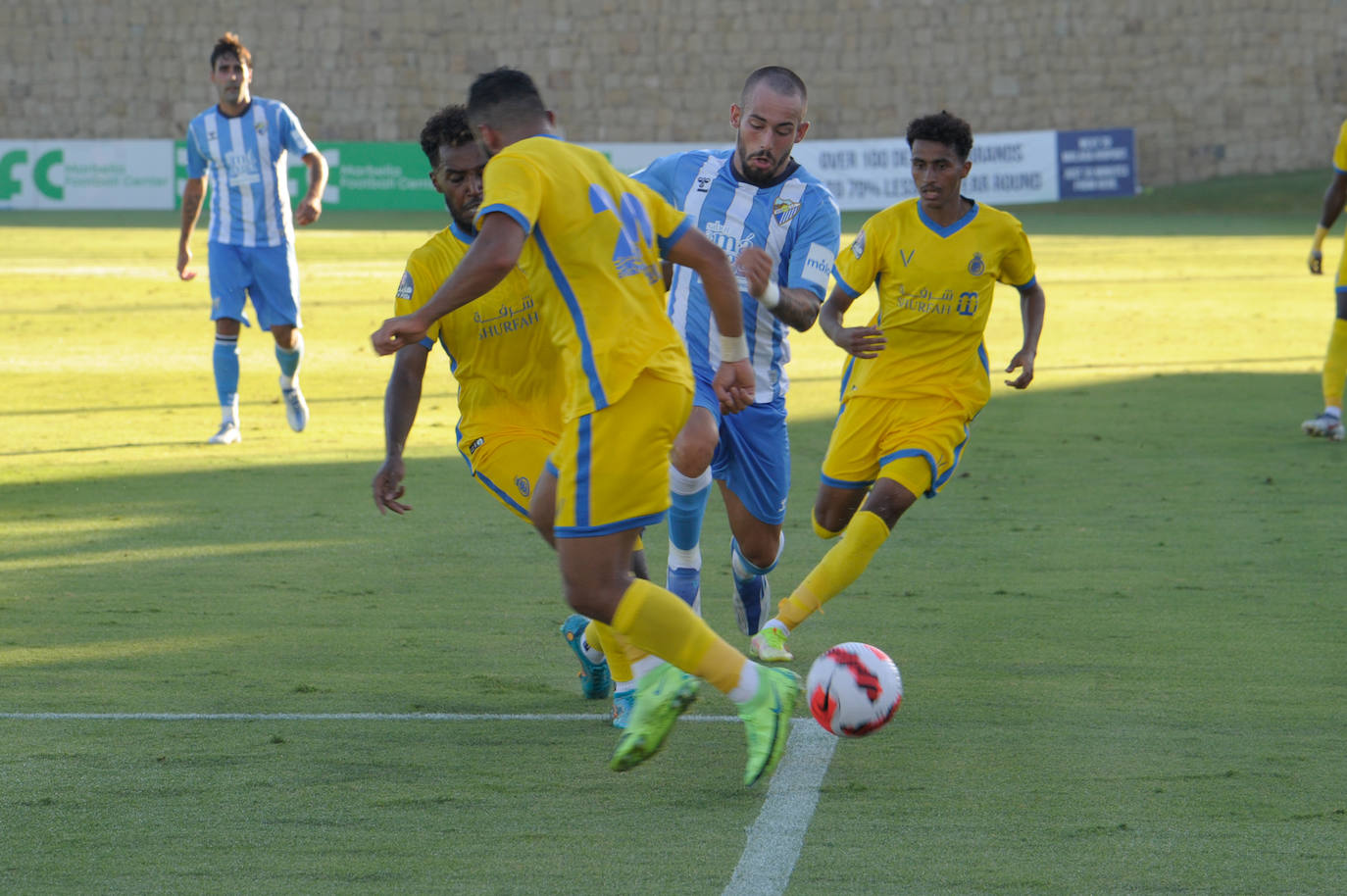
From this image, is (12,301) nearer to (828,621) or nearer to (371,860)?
(828,621)

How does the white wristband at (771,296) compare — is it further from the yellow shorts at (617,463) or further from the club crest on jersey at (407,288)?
the club crest on jersey at (407,288)

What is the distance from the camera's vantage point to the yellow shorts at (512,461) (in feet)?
16.8

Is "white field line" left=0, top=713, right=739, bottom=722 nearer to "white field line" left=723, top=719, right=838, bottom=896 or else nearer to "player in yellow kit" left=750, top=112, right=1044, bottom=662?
"white field line" left=723, top=719, right=838, bottom=896

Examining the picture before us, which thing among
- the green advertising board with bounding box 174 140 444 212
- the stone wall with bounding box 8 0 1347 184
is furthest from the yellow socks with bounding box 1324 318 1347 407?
the stone wall with bounding box 8 0 1347 184

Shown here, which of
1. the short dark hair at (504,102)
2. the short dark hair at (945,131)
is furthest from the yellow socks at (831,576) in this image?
the short dark hair at (504,102)

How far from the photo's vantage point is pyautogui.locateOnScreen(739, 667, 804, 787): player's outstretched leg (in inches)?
159

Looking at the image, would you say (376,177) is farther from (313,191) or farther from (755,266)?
(755,266)

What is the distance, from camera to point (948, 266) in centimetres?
625

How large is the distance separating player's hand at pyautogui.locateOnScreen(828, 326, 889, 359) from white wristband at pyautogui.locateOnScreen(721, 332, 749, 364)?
115 cm

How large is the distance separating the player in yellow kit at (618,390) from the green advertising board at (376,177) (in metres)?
33.4

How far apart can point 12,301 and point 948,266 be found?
15.0m

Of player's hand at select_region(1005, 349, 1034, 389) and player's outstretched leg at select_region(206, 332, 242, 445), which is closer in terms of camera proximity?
player's hand at select_region(1005, 349, 1034, 389)

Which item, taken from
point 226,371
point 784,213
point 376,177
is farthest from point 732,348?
point 376,177

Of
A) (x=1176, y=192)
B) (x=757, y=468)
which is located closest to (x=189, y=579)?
(x=757, y=468)
